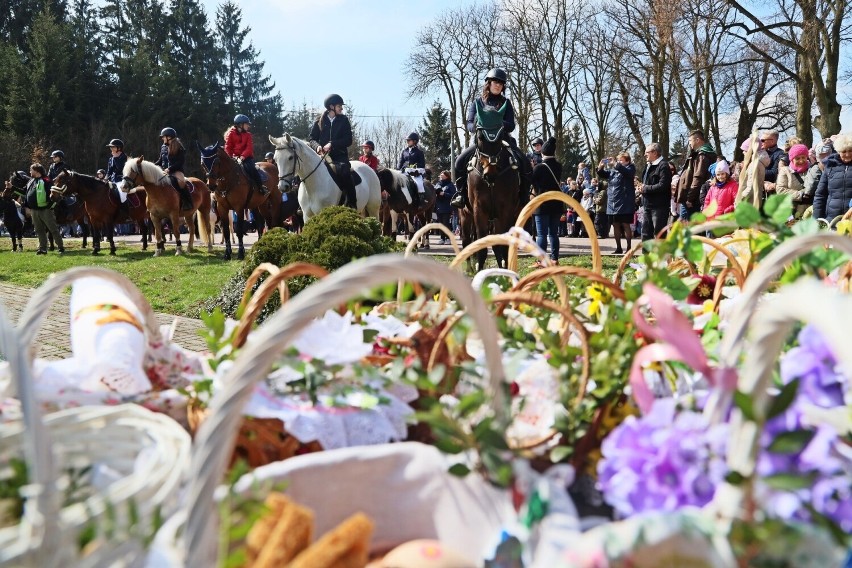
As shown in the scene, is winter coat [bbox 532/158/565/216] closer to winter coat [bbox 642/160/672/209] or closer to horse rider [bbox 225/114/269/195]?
winter coat [bbox 642/160/672/209]

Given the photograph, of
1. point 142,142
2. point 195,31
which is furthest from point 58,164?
point 195,31

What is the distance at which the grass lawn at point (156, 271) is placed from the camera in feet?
26.2

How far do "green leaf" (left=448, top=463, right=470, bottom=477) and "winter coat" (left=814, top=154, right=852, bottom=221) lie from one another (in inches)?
290

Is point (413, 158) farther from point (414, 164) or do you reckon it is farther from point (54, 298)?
point (54, 298)

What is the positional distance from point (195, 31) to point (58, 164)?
3775cm

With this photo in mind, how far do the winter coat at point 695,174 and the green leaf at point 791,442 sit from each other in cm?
1012

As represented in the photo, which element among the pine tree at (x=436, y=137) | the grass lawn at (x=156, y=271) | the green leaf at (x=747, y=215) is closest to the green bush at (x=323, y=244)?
the grass lawn at (x=156, y=271)

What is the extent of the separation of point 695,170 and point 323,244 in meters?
7.06

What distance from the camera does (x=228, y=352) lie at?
1619mm

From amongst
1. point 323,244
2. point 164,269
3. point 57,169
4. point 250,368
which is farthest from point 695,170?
point 57,169

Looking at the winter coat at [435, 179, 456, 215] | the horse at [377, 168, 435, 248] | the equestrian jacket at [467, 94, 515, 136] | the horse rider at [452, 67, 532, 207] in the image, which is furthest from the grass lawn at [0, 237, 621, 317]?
the winter coat at [435, 179, 456, 215]

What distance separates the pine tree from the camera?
1746 inches

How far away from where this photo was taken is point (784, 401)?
808 millimetres

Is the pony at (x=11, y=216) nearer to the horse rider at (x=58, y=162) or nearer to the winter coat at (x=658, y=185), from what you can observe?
the horse rider at (x=58, y=162)
